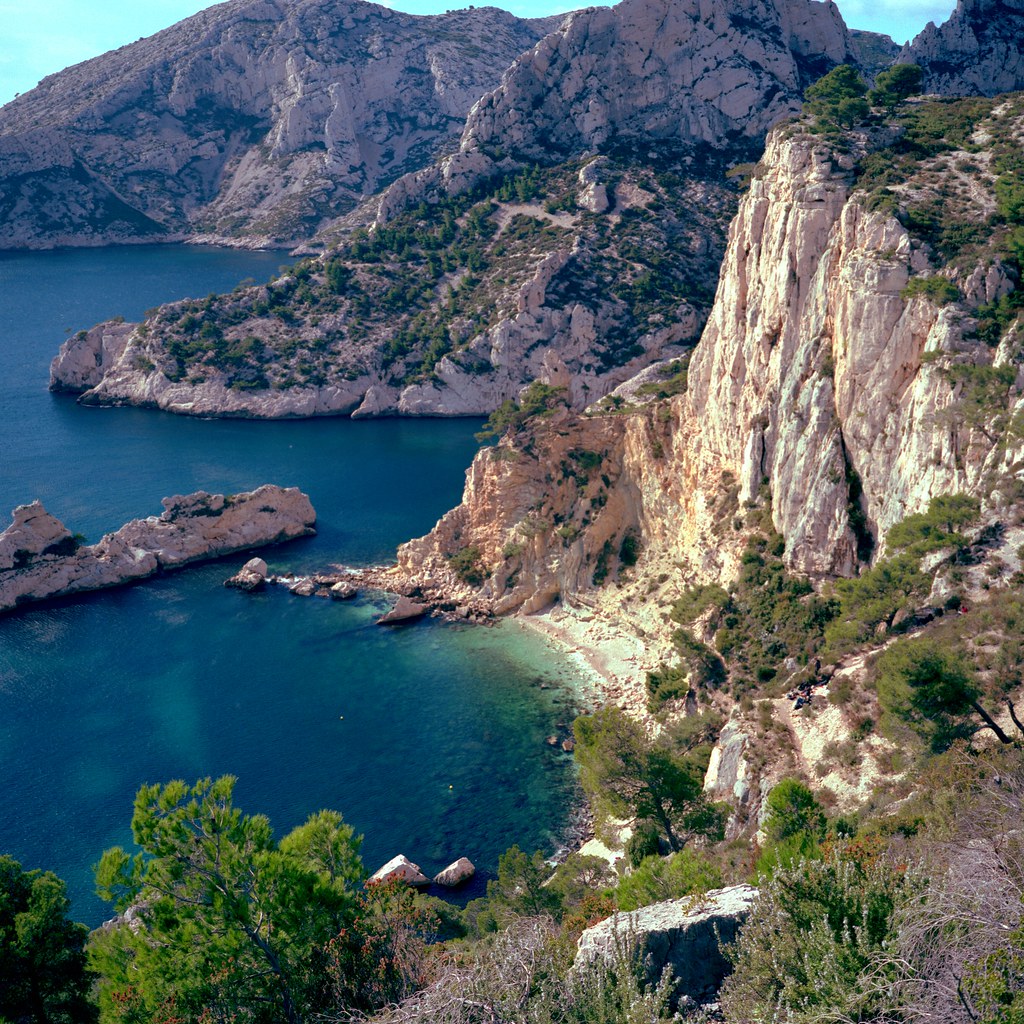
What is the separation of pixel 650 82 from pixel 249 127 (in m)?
116

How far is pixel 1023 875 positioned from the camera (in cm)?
1608

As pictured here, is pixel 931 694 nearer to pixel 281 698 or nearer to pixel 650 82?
pixel 281 698

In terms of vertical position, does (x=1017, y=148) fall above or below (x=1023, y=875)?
above

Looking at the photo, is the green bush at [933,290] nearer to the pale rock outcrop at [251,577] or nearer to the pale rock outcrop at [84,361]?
the pale rock outcrop at [251,577]

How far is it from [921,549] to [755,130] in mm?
79440

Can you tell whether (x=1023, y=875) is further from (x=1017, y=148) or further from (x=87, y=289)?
(x=87, y=289)

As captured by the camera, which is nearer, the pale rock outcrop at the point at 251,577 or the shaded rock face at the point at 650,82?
the pale rock outcrop at the point at 251,577

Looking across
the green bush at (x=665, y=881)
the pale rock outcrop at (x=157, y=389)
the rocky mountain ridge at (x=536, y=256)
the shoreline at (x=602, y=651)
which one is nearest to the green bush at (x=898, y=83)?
the shoreline at (x=602, y=651)

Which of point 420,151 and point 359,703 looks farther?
point 420,151

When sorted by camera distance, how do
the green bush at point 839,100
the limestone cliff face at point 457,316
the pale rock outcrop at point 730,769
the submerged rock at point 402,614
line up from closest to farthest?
the pale rock outcrop at point 730,769, the green bush at point 839,100, the submerged rock at point 402,614, the limestone cliff face at point 457,316

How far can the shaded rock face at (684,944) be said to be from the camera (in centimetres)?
1736

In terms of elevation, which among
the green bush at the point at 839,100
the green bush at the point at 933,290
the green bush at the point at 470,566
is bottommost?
the green bush at the point at 470,566

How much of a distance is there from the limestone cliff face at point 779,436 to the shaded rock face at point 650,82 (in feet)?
189

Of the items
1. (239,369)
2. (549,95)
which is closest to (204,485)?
(239,369)
